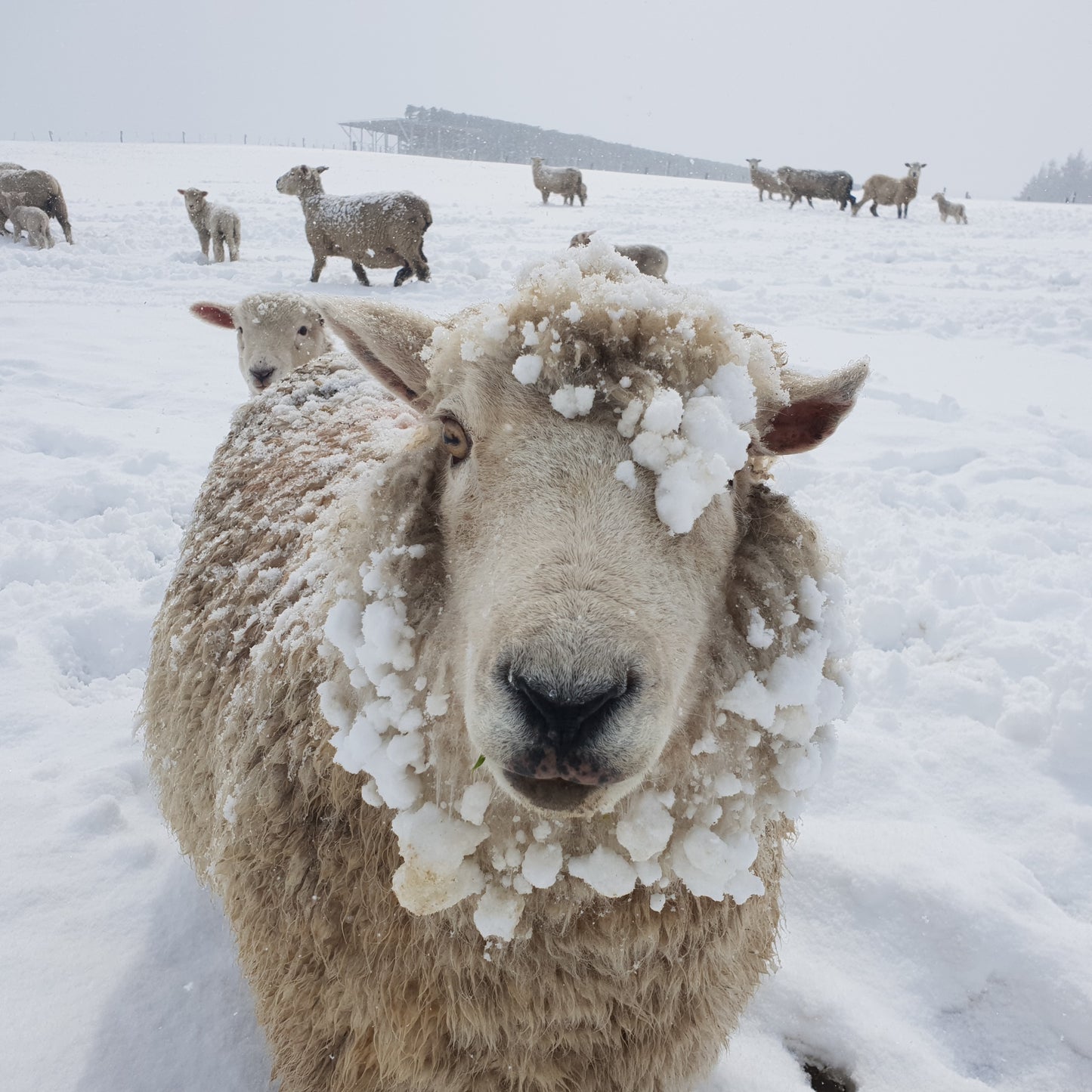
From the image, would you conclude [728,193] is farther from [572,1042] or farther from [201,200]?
[572,1042]

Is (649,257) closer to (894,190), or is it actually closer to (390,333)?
(390,333)

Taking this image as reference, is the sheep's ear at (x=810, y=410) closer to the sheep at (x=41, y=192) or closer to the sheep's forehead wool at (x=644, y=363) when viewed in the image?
the sheep's forehead wool at (x=644, y=363)

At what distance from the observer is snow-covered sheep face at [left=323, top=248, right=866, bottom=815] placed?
1.11 meters

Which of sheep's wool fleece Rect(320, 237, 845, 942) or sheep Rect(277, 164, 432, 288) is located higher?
sheep's wool fleece Rect(320, 237, 845, 942)

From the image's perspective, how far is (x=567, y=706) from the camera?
A: 42.3 inches

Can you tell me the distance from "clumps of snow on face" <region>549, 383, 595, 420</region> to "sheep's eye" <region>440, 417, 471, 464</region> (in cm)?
21

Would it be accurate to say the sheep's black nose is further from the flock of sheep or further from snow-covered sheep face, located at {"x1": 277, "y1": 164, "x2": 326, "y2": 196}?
the flock of sheep

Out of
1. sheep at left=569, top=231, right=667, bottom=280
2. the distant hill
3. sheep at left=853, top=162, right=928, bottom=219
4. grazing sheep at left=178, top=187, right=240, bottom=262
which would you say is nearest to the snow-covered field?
sheep at left=569, top=231, right=667, bottom=280

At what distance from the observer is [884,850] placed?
2.55 meters

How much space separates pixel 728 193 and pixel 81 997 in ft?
103

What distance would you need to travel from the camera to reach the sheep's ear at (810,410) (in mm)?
1573

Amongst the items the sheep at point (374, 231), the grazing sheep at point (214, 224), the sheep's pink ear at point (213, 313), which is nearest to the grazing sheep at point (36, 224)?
the grazing sheep at point (214, 224)

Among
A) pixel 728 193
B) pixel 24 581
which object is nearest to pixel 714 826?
pixel 24 581

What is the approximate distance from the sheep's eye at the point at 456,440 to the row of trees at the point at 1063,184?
78826 mm
